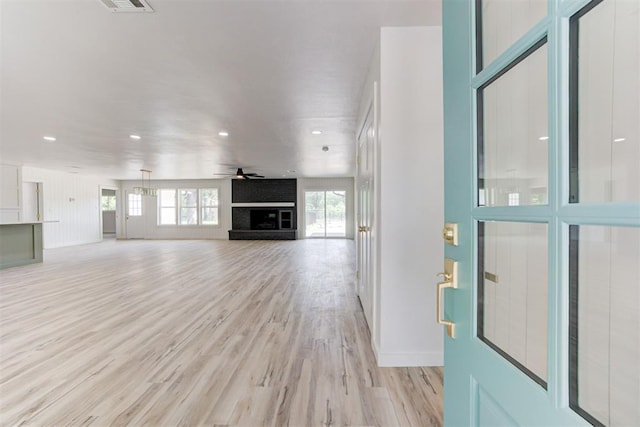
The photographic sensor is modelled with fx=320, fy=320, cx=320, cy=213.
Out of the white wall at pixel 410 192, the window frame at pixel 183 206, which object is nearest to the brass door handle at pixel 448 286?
the white wall at pixel 410 192

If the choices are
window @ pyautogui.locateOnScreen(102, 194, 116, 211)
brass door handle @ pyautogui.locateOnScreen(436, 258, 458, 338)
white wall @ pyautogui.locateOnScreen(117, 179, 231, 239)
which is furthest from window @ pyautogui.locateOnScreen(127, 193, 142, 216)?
brass door handle @ pyautogui.locateOnScreen(436, 258, 458, 338)

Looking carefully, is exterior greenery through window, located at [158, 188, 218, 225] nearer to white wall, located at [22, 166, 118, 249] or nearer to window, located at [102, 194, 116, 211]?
white wall, located at [22, 166, 118, 249]

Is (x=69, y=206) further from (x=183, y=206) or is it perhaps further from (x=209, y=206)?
(x=209, y=206)

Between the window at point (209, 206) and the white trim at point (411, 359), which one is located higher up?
the window at point (209, 206)

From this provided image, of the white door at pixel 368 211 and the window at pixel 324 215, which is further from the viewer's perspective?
the window at pixel 324 215

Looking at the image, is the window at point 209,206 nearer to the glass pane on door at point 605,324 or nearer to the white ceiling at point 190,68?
the white ceiling at point 190,68

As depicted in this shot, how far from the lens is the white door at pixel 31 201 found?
937 centimetres

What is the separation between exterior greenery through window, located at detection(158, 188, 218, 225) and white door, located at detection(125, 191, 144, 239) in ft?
2.52

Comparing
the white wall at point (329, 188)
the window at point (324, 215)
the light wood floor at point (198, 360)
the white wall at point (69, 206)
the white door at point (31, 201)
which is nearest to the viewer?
the light wood floor at point (198, 360)

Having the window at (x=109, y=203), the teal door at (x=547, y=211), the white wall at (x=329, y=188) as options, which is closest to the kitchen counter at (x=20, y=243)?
the white wall at (x=329, y=188)

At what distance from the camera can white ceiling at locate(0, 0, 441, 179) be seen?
212cm

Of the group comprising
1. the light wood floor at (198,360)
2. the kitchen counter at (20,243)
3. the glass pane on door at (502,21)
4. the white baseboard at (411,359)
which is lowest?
the light wood floor at (198,360)

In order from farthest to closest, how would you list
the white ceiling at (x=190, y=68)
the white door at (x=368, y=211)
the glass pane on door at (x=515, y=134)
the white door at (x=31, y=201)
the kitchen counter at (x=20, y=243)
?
the white door at (x=31, y=201) < the kitchen counter at (x=20, y=243) < the white door at (x=368, y=211) < the white ceiling at (x=190, y=68) < the glass pane on door at (x=515, y=134)

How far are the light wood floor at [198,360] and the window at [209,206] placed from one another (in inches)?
316
